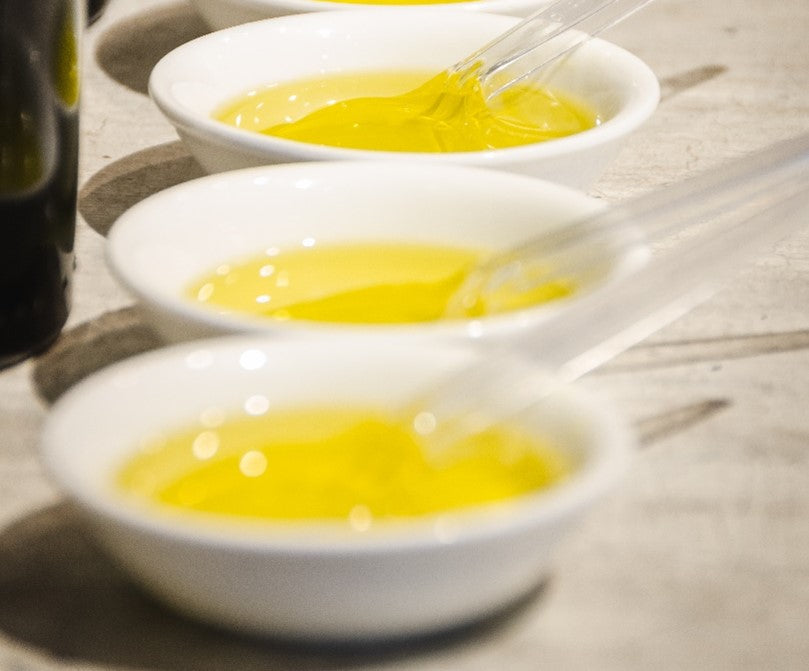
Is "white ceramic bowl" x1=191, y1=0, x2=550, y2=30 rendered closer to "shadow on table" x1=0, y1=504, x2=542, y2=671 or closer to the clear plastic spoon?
the clear plastic spoon

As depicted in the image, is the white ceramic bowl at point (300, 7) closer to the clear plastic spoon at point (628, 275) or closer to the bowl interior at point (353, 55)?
the bowl interior at point (353, 55)

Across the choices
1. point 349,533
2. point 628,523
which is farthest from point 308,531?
point 628,523

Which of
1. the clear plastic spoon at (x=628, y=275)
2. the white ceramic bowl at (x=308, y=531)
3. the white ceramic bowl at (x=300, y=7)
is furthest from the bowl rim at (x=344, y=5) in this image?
the white ceramic bowl at (x=308, y=531)

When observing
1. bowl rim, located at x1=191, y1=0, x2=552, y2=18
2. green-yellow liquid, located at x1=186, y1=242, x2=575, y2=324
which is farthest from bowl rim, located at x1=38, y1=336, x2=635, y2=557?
bowl rim, located at x1=191, y1=0, x2=552, y2=18

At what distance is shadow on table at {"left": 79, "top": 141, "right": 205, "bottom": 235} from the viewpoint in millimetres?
883

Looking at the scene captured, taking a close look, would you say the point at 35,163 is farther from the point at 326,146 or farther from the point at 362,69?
the point at 362,69

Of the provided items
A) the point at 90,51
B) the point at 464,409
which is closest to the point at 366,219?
the point at 464,409

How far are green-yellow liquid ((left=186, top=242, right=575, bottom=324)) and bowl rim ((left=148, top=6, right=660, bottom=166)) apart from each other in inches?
2.6

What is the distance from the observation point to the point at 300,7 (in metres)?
1.03

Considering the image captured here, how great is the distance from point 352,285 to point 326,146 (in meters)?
0.15

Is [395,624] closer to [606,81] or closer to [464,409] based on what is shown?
[464,409]

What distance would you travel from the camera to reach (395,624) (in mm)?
492

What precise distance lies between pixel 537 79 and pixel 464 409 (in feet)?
1.55

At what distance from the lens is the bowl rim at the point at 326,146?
0.78 m
